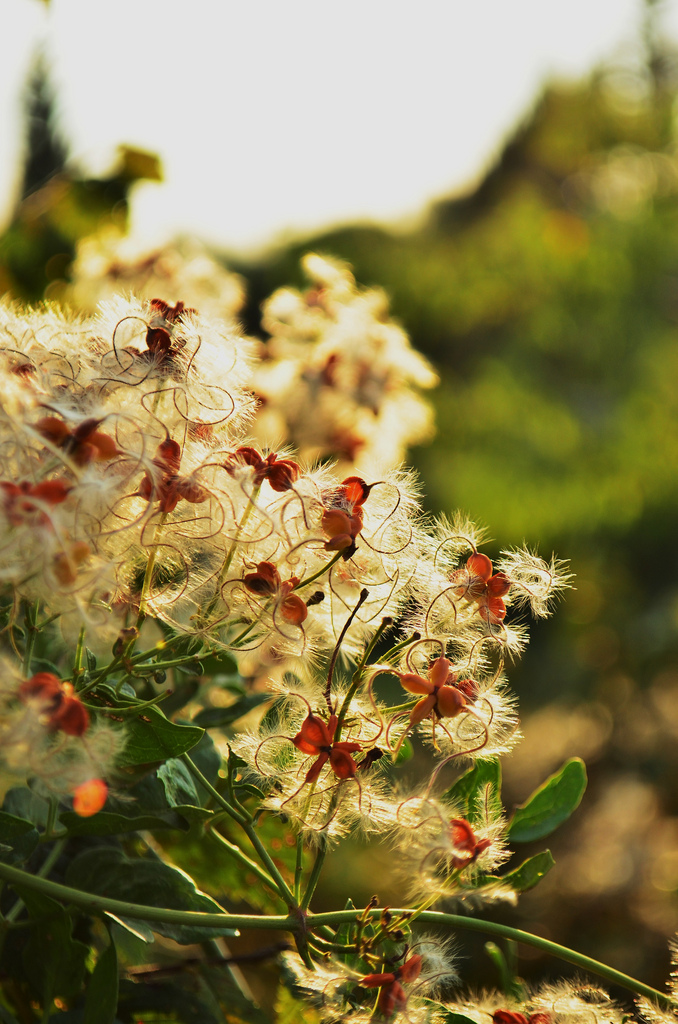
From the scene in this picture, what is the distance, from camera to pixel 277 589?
428 mm

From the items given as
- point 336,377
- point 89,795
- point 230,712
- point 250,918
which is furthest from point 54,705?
point 336,377

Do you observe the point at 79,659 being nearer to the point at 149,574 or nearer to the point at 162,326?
the point at 149,574

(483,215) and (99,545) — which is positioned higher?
(483,215)

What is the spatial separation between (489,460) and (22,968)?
5.19 meters

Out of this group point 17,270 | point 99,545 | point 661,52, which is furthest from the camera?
point 661,52

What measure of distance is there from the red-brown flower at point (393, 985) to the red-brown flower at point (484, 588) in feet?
0.59

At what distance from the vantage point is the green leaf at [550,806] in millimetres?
533

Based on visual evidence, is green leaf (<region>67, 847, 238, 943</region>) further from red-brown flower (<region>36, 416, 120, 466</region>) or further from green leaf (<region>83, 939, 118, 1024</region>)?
red-brown flower (<region>36, 416, 120, 466</region>)

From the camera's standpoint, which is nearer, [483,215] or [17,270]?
[17,270]

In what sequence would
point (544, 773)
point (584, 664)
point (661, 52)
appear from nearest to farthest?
1. point (544, 773)
2. point (584, 664)
3. point (661, 52)

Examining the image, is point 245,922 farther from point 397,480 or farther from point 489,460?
point 489,460

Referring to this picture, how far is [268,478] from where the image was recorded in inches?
17.4

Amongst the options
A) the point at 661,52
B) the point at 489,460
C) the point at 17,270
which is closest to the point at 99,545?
the point at 17,270

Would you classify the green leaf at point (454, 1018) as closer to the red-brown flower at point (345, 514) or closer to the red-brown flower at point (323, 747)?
the red-brown flower at point (323, 747)
